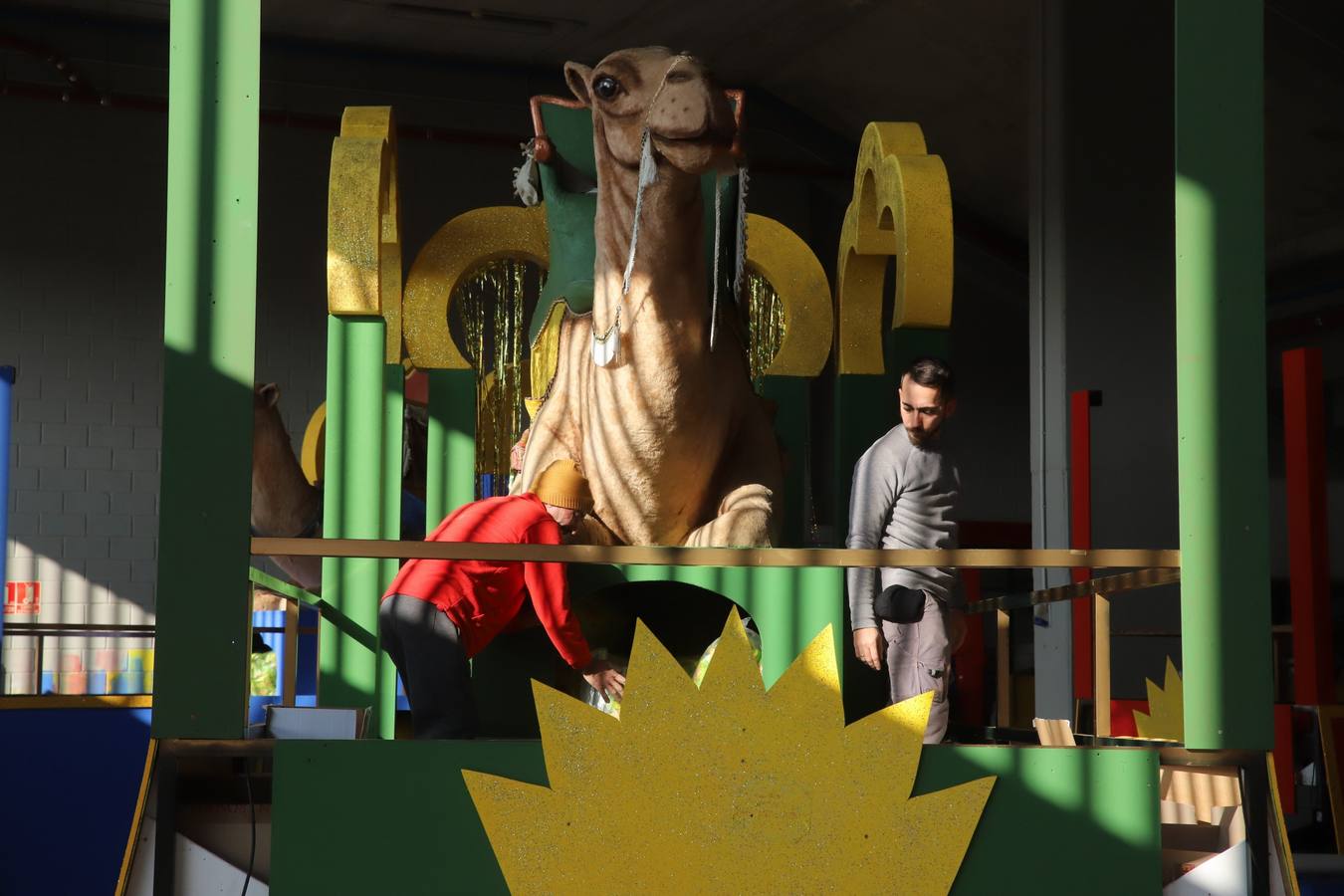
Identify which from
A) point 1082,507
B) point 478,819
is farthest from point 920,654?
point 1082,507

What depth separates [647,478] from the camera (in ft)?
15.2

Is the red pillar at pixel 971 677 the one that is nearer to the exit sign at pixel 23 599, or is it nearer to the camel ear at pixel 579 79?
the exit sign at pixel 23 599

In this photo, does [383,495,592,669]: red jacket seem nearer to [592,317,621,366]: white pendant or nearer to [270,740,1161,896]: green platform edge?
[592,317,621,366]: white pendant

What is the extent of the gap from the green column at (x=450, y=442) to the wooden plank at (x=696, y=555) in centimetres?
254

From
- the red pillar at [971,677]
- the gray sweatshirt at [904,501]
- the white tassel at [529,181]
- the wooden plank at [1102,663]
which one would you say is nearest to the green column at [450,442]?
the white tassel at [529,181]

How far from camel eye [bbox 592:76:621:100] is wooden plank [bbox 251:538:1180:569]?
5.56 feet

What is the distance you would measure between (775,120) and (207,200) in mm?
13608

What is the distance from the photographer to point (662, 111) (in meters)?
4.30

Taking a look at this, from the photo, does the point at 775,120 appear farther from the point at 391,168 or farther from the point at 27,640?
the point at 391,168

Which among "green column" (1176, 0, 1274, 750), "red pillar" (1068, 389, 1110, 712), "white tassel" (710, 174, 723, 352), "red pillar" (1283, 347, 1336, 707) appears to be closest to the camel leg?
"white tassel" (710, 174, 723, 352)

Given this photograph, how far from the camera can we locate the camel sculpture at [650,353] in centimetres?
447

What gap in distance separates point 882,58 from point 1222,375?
11.5 m

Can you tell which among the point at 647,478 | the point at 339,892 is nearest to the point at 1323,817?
the point at 647,478

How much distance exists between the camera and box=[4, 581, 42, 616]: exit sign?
13.3 m
